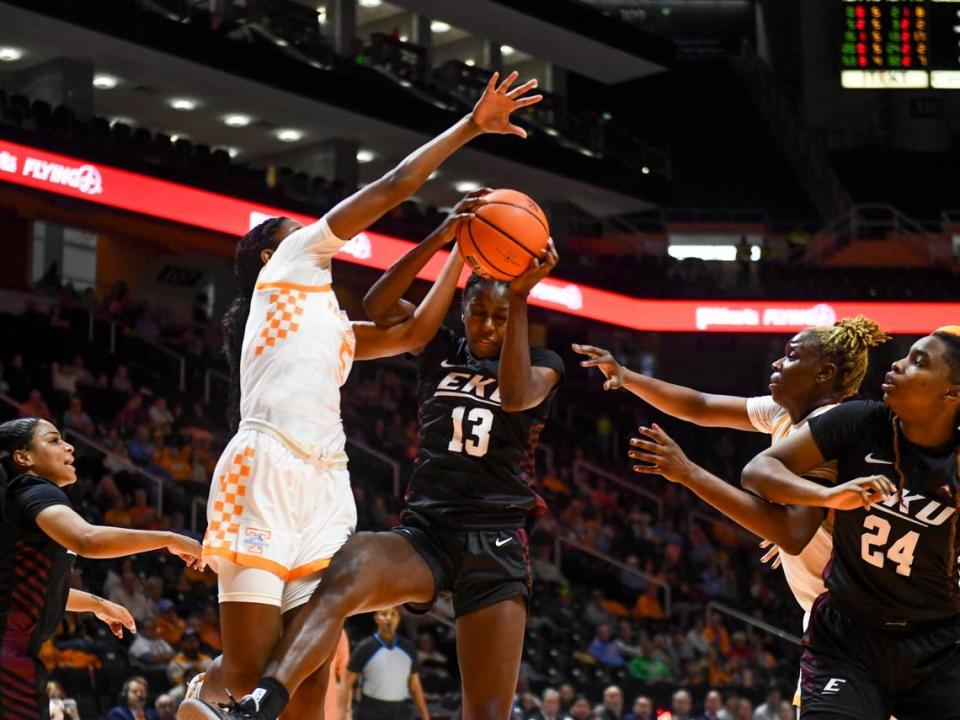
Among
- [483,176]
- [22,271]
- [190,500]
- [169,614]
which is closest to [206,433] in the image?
[190,500]

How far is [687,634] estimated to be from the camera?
17.0 metres

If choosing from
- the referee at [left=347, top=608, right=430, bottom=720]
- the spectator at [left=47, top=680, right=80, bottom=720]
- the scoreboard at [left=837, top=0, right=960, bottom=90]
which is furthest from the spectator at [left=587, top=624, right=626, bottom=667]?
the scoreboard at [left=837, top=0, right=960, bottom=90]

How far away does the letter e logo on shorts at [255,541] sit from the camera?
14.3ft

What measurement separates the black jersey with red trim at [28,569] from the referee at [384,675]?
18.6 feet

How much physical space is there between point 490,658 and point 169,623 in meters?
7.91

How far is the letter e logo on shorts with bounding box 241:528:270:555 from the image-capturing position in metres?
4.36

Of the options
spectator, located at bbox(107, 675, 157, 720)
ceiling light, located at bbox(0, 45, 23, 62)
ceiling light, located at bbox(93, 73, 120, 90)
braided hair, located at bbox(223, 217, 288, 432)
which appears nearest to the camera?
braided hair, located at bbox(223, 217, 288, 432)

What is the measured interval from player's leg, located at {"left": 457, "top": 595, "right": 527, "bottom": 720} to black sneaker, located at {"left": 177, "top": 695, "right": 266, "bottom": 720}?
3.75ft

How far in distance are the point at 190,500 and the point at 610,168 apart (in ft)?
43.2

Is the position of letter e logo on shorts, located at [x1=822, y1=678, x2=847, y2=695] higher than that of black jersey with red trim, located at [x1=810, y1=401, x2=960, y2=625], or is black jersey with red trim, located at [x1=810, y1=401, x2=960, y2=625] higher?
black jersey with red trim, located at [x1=810, y1=401, x2=960, y2=625]

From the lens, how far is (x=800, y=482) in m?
4.21

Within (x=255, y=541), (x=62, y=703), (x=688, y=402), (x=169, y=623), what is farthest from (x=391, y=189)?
(x=169, y=623)

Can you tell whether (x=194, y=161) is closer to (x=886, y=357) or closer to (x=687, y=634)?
(x=687, y=634)

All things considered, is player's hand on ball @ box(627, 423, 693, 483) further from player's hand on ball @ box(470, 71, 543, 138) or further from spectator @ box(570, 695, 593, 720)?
spectator @ box(570, 695, 593, 720)
